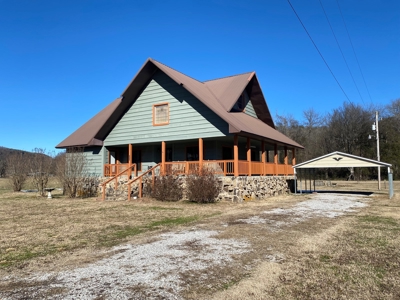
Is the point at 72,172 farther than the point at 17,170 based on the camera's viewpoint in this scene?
No

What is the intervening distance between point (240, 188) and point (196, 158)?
18.4 feet

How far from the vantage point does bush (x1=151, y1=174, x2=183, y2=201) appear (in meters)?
16.0

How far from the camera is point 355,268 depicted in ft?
15.9

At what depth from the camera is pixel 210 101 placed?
1725 cm

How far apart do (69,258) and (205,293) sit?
296 cm

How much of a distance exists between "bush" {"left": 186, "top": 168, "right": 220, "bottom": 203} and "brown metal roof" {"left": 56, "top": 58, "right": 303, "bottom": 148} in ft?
8.68

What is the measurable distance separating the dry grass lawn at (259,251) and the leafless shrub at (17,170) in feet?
47.4

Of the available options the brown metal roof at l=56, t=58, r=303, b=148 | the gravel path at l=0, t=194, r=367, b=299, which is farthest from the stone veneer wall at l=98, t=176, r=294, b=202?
the gravel path at l=0, t=194, r=367, b=299

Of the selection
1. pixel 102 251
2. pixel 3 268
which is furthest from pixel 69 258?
pixel 3 268

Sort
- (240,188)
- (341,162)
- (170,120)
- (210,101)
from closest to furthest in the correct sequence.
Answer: (240,188) < (210,101) < (170,120) < (341,162)

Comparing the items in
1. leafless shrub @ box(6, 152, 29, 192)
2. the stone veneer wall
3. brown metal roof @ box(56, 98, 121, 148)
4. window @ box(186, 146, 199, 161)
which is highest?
brown metal roof @ box(56, 98, 121, 148)

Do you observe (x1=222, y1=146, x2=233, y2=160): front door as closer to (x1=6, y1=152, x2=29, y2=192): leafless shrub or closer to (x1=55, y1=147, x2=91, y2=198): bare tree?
(x1=55, y1=147, x2=91, y2=198): bare tree

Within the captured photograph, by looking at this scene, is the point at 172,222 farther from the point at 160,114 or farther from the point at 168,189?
the point at 160,114

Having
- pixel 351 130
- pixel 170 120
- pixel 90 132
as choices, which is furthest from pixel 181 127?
pixel 351 130
